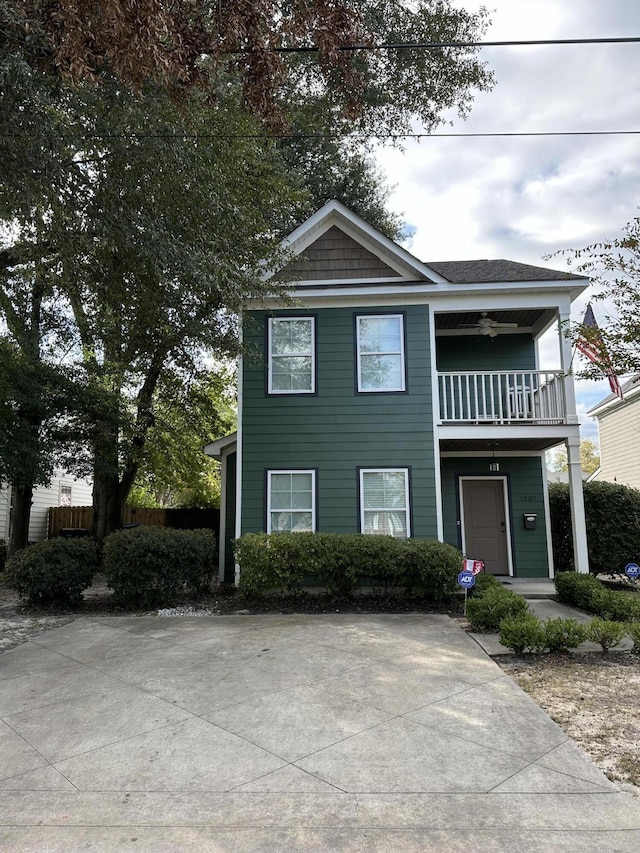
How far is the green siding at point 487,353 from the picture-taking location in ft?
39.1

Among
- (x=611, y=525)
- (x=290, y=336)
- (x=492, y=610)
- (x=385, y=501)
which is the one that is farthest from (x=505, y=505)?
(x=290, y=336)

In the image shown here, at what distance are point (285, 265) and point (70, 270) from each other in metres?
3.94

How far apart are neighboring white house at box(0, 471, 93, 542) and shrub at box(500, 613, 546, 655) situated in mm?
12854

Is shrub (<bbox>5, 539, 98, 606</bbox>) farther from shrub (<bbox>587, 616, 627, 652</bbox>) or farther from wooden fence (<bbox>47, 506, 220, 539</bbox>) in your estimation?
wooden fence (<bbox>47, 506, 220, 539</bbox>)

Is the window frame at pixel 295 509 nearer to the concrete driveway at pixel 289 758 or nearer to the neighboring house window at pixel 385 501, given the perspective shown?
the neighboring house window at pixel 385 501

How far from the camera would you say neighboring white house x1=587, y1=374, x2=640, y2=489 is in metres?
17.5

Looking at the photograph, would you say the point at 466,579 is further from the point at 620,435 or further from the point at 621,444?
the point at 620,435

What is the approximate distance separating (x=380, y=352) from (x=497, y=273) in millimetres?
2702

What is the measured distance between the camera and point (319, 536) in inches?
363

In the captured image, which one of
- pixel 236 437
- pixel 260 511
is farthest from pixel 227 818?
pixel 236 437

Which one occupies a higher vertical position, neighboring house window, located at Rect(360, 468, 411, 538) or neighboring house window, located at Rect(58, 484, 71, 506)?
neighboring house window, located at Rect(58, 484, 71, 506)

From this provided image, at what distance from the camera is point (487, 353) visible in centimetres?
1199

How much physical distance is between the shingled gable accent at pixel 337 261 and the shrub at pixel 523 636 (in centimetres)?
694

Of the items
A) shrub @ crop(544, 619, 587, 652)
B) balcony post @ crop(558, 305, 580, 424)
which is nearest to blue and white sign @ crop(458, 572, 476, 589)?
shrub @ crop(544, 619, 587, 652)
